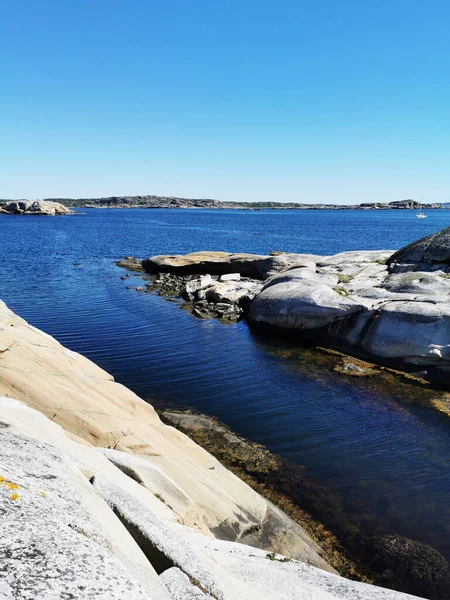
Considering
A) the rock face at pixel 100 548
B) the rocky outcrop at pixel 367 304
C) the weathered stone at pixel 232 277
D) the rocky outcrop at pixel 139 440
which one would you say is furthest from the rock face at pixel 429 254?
the rock face at pixel 100 548

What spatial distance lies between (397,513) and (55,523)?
10844 mm

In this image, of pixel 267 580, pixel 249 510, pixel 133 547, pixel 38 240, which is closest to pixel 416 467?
pixel 249 510

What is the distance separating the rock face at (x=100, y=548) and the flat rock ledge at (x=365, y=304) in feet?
54.5

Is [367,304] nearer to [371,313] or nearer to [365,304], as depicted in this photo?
[365,304]

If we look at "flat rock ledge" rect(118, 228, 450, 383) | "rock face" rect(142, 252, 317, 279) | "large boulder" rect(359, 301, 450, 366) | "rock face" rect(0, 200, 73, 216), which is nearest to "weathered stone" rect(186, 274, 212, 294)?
"flat rock ledge" rect(118, 228, 450, 383)

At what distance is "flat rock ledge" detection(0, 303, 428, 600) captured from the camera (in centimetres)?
340

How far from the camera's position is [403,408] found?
18.1 m

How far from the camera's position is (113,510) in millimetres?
5984

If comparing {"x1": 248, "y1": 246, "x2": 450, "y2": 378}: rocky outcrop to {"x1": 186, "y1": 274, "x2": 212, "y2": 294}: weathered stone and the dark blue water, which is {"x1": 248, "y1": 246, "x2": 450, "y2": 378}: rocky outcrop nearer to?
the dark blue water

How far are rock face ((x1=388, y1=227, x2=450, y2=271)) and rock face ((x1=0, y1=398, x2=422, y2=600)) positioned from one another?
26.5m

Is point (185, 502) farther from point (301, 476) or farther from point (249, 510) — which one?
point (301, 476)

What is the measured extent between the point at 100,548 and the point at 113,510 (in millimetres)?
2339

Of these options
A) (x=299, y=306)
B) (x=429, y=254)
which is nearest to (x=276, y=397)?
(x=299, y=306)

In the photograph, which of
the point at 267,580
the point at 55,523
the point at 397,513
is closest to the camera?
the point at 55,523
